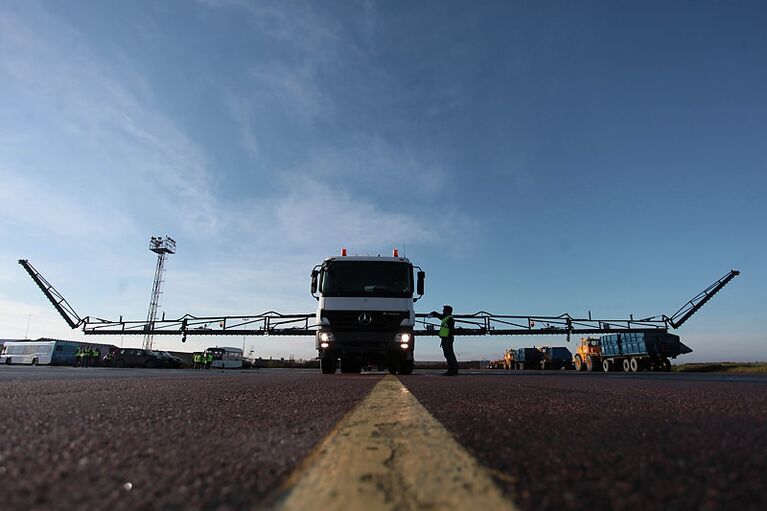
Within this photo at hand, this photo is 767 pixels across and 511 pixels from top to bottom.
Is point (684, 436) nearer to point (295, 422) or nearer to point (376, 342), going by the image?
point (295, 422)

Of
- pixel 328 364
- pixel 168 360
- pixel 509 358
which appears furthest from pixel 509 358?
pixel 328 364

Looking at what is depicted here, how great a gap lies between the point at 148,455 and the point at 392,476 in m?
0.70

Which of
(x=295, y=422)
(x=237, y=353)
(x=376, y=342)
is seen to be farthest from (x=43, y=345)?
(x=295, y=422)

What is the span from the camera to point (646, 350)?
22.1 meters

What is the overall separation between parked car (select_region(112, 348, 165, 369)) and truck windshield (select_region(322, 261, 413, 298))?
2653 centimetres

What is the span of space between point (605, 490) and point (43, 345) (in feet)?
150

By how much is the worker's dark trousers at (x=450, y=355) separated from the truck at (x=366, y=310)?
2.34 ft

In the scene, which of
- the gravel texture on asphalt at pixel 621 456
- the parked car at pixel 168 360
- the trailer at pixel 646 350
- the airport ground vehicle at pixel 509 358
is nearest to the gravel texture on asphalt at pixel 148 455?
the gravel texture on asphalt at pixel 621 456

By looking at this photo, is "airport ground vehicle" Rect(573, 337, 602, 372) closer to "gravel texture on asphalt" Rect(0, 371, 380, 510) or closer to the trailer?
the trailer

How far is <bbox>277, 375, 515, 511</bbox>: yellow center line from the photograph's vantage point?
73 cm

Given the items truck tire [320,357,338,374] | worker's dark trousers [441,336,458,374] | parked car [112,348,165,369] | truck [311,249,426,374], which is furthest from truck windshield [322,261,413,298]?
parked car [112,348,165,369]

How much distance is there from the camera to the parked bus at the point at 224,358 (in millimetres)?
36000

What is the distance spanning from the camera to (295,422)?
5.96 feet

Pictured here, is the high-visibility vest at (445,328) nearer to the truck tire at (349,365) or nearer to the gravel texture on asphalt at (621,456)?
the truck tire at (349,365)
